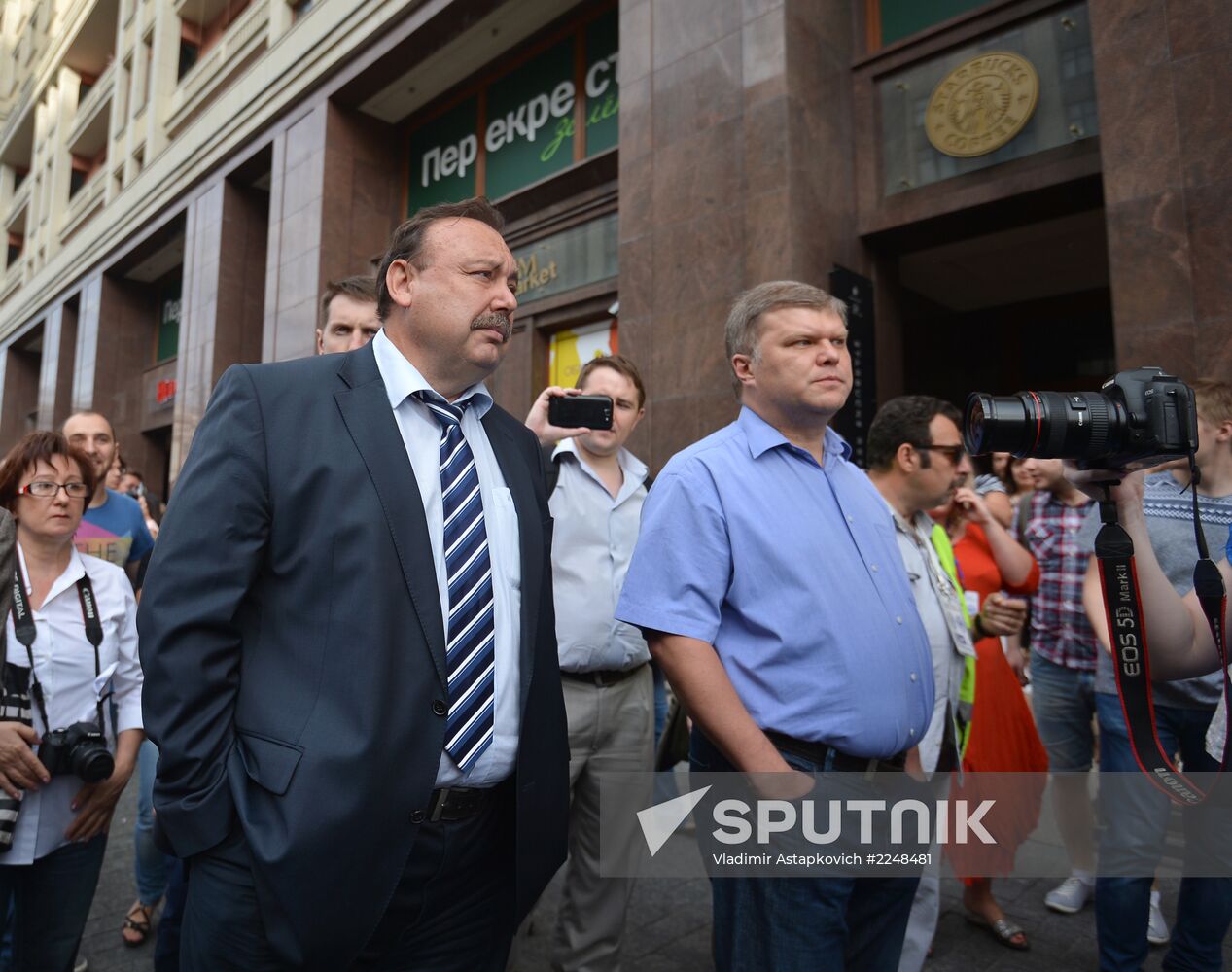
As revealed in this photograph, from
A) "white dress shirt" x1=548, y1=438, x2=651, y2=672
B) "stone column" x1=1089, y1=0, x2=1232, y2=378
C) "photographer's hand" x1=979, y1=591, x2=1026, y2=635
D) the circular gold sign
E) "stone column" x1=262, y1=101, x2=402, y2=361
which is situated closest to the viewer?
"white dress shirt" x1=548, y1=438, x2=651, y2=672

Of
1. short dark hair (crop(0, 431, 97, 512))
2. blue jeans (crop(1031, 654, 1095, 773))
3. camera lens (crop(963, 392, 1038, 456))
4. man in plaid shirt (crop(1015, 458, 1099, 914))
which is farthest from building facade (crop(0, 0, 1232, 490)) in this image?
short dark hair (crop(0, 431, 97, 512))

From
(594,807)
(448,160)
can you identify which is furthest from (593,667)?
(448,160)

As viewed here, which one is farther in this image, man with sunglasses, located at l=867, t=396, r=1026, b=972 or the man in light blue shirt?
man with sunglasses, located at l=867, t=396, r=1026, b=972

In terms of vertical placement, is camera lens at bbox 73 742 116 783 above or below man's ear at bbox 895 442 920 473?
below

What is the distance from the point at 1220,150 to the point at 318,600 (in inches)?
219

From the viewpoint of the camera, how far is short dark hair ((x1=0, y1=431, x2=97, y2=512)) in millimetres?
2641

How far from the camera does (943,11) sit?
6781mm

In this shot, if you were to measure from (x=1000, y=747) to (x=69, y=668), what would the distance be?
350cm

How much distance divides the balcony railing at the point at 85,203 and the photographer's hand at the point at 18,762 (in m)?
21.3

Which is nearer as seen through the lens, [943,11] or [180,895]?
[180,895]

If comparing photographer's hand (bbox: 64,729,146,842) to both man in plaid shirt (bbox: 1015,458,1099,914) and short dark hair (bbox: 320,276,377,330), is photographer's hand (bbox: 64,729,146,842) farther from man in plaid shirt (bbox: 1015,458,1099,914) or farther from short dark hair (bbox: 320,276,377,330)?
man in plaid shirt (bbox: 1015,458,1099,914)

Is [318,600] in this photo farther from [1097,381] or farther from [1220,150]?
[1097,381]

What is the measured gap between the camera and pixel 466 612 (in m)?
1.68

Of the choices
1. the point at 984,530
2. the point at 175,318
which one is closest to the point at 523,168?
the point at 984,530
